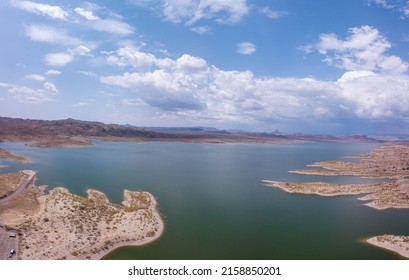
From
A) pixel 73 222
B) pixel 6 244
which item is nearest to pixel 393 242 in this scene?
pixel 73 222

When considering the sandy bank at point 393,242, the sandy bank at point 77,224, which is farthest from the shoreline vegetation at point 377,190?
the sandy bank at point 77,224

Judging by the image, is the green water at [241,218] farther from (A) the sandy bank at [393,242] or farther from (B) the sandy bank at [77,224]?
(B) the sandy bank at [77,224]

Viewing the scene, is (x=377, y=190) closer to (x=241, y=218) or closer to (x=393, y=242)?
(x=393, y=242)

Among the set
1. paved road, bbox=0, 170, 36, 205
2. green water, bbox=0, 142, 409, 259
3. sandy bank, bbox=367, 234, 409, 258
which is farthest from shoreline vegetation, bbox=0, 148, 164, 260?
sandy bank, bbox=367, 234, 409, 258

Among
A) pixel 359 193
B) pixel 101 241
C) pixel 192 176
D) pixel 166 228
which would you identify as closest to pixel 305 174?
pixel 359 193

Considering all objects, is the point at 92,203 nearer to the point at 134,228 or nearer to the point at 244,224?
the point at 134,228

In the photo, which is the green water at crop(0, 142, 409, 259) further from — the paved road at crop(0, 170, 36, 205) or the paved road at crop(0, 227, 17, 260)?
the paved road at crop(0, 227, 17, 260)
